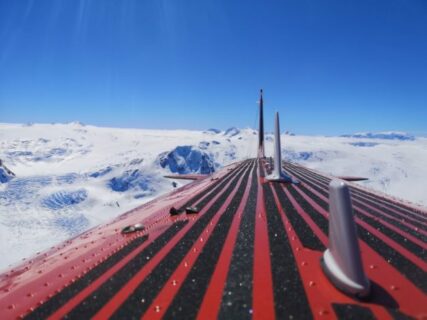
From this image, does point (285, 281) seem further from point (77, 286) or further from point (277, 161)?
point (277, 161)

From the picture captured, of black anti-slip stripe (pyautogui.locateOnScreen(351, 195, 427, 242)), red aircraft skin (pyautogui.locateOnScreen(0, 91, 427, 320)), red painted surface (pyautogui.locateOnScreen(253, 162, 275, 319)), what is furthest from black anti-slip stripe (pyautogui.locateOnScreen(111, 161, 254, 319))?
black anti-slip stripe (pyautogui.locateOnScreen(351, 195, 427, 242))

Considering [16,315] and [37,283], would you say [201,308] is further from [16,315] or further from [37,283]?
[37,283]

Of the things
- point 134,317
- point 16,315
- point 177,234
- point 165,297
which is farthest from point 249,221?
point 16,315

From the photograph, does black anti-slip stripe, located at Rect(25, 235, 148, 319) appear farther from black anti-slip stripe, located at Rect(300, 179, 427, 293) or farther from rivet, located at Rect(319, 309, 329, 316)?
black anti-slip stripe, located at Rect(300, 179, 427, 293)

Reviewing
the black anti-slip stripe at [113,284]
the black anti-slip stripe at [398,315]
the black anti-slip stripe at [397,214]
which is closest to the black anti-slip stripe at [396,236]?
the black anti-slip stripe at [397,214]

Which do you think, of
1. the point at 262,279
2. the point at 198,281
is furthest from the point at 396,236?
the point at 198,281

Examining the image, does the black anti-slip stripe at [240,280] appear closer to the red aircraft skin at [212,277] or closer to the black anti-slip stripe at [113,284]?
the red aircraft skin at [212,277]
